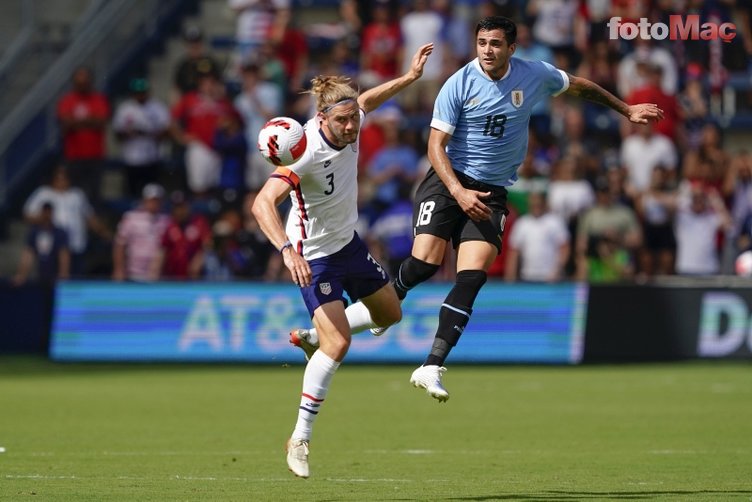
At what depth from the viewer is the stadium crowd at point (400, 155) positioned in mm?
22219

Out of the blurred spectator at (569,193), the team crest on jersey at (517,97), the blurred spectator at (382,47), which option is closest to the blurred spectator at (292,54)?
the blurred spectator at (382,47)

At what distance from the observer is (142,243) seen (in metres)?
22.6

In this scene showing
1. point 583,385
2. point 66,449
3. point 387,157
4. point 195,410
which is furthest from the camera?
point 387,157

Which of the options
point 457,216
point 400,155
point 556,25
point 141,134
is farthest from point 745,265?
point 457,216

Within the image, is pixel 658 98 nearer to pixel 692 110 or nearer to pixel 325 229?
pixel 692 110

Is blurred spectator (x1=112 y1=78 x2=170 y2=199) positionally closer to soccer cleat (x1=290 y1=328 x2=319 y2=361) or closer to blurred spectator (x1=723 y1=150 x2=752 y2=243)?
blurred spectator (x1=723 y1=150 x2=752 y2=243)

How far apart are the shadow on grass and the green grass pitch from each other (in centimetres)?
2

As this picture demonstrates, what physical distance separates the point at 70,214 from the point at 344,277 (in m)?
13.6

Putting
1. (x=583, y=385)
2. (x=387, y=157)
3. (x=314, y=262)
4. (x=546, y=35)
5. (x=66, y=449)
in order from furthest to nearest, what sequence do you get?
(x=546, y=35) → (x=387, y=157) → (x=583, y=385) → (x=66, y=449) → (x=314, y=262)

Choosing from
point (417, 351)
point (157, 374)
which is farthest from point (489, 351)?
point (157, 374)

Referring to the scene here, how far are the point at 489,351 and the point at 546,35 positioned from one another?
636 centimetres

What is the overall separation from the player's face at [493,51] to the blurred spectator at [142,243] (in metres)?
12.1

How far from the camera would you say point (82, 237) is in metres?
23.6

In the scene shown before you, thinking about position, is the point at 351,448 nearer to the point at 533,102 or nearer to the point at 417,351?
the point at 533,102
